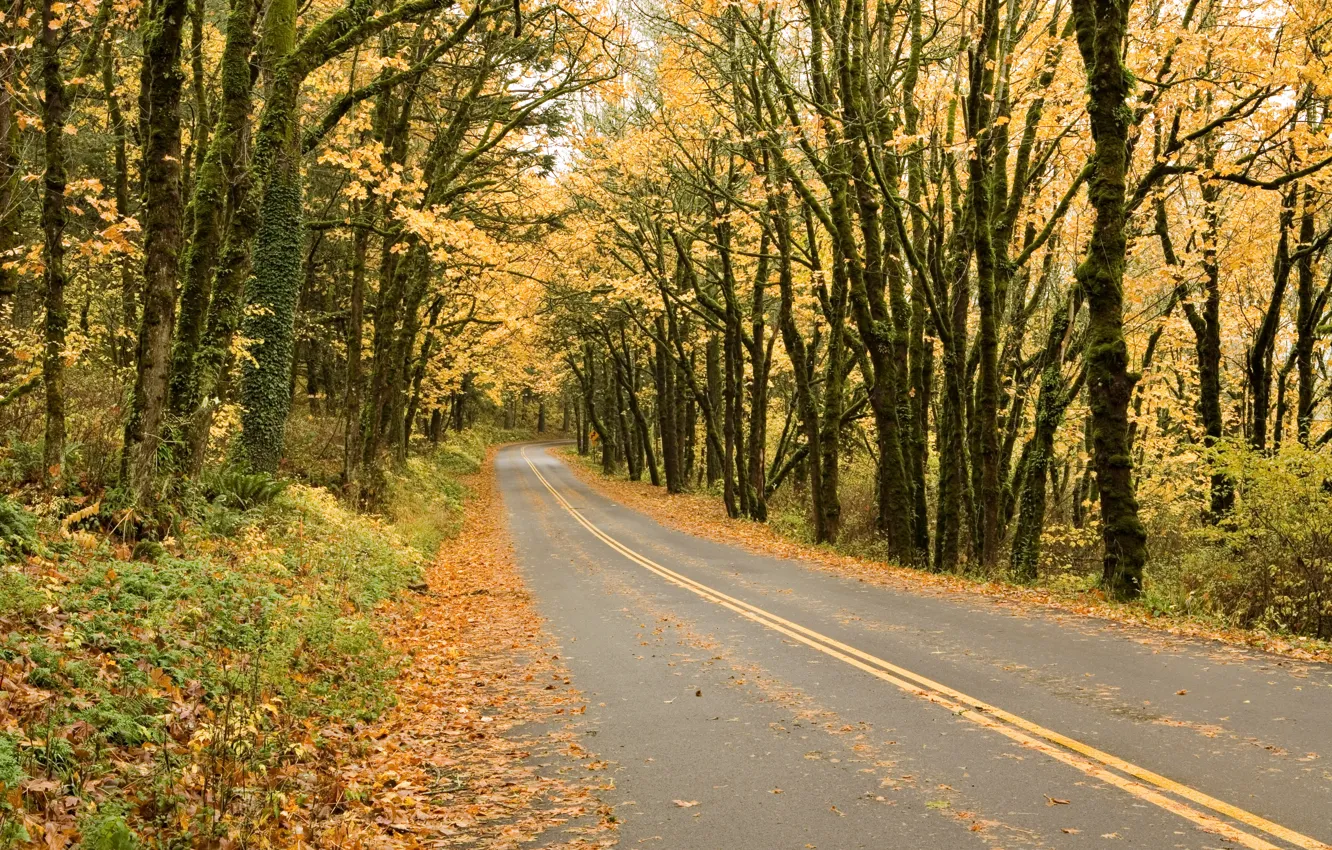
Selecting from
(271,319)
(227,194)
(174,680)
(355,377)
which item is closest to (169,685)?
(174,680)

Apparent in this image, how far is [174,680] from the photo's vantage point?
239 inches

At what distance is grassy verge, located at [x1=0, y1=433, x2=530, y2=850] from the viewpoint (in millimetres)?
4348

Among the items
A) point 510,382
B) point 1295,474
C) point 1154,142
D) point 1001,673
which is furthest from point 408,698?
point 510,382

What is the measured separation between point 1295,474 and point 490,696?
10309 millimetres

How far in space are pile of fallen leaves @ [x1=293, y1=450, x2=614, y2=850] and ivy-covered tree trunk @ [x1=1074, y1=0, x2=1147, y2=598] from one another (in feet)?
25.2

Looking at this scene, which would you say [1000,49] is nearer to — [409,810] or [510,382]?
[409,810]

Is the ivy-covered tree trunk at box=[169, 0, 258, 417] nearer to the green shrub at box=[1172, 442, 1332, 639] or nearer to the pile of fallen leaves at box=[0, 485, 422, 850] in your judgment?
the pile of fallen leaves at box=[0, 485, 422, 850]

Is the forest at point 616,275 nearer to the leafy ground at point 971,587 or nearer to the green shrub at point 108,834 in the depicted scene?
the green shrub at point 108,834

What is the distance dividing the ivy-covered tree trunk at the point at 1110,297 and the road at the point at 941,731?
2.09 m

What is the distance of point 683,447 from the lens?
140ft

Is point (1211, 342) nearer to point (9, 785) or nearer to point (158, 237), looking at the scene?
point (158, 237)

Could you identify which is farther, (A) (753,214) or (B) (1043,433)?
(A) (753,214)

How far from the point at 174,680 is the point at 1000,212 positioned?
16.2 meters

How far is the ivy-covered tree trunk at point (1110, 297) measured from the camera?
11.4 meters
